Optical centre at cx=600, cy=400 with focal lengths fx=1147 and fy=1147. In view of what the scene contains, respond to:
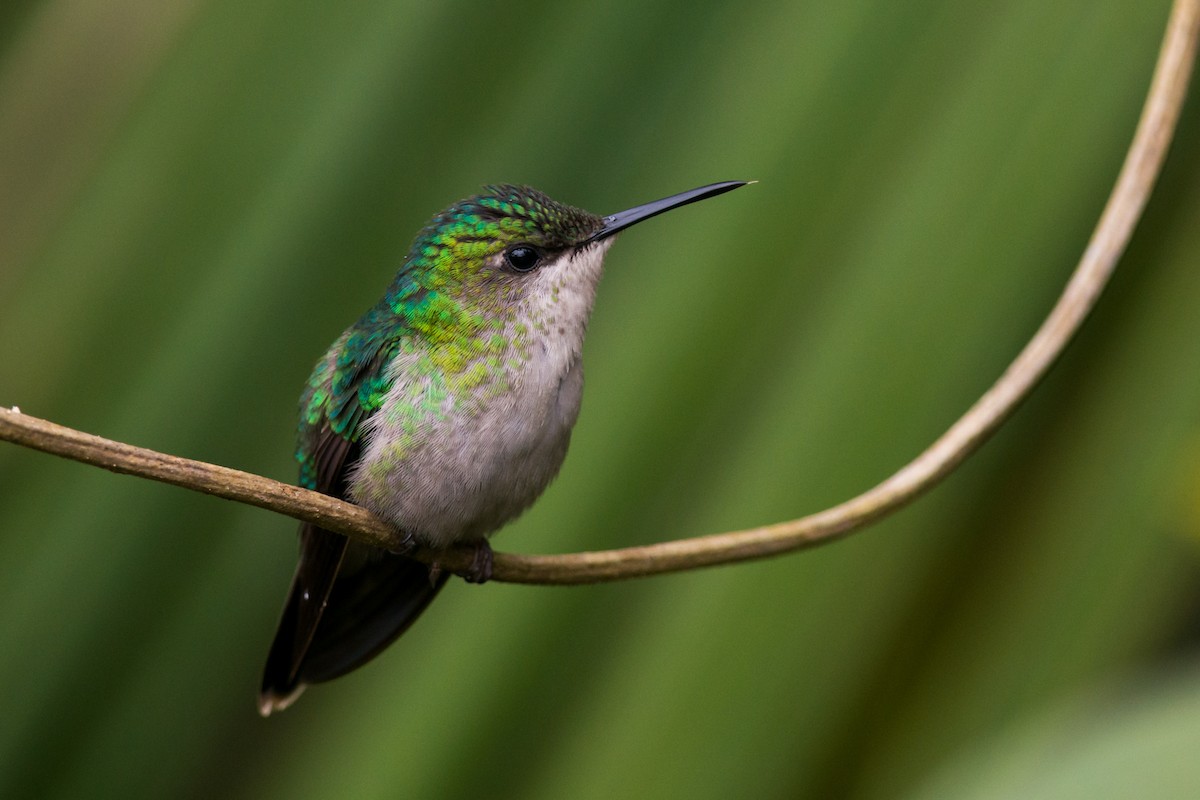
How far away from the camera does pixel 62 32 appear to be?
2.25 meters

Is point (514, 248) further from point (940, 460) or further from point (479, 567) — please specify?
point (940, 460)

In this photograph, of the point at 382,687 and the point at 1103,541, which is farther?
the point at 382,687

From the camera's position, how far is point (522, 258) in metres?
1.99

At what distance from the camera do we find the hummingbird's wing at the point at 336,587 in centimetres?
187

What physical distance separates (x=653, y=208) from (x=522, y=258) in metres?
0.28

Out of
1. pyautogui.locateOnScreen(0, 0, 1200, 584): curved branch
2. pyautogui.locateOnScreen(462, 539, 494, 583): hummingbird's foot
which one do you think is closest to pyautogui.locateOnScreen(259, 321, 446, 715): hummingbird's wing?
pyautogui.locateOnScreen(462, 539, 494, 583): hummingbird's foot

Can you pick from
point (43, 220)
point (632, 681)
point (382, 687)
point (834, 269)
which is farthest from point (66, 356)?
point (834, 269)

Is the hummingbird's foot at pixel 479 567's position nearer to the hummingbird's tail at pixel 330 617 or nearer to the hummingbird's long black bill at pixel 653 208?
the hummingbird's tail at pixel 330 617

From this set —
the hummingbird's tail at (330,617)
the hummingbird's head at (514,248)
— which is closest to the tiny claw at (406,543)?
the hummingbird's tail at (330,617)

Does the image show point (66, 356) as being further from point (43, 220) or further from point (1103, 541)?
point (1103, 541)

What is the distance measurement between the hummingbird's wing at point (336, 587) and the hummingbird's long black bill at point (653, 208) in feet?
1.34

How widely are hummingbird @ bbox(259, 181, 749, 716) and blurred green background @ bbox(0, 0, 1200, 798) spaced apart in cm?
35

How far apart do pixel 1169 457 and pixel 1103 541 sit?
0.20 m

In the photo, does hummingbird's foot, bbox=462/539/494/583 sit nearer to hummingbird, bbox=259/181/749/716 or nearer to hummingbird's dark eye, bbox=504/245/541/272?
hummingbird, bbox=259/181/749/716
